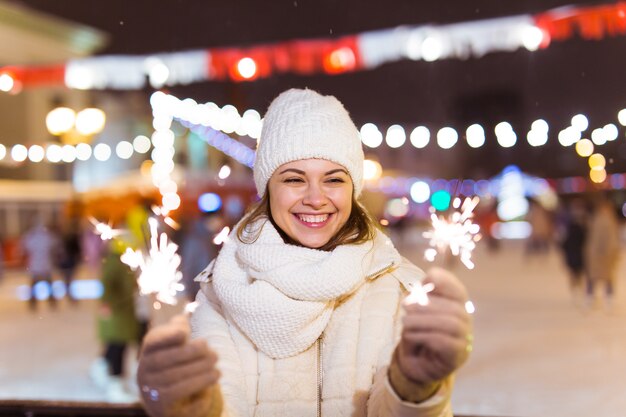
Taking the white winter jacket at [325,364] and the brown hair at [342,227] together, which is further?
the brown hair at [342,227]

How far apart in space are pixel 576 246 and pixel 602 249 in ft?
2.51

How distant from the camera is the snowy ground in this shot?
431 cm

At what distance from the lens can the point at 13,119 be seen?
2039cm

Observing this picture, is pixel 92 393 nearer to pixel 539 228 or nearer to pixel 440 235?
pixel 440 235

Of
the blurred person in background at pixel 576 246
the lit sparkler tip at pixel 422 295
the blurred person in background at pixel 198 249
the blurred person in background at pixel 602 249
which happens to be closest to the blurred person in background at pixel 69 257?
the blurred person in background at pixel 198 249

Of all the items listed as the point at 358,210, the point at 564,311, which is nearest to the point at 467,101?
the point at 564,311

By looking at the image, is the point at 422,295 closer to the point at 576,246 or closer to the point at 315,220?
the point at 315,220

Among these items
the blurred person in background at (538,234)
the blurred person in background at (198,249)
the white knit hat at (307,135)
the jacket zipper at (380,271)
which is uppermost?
the white knit hat at (307,135)

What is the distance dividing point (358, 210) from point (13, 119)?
2122 cm

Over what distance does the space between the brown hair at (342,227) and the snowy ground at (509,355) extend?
286cm

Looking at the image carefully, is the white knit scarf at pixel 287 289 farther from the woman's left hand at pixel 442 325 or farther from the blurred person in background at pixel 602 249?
the blurred person in background at pixel 602 249

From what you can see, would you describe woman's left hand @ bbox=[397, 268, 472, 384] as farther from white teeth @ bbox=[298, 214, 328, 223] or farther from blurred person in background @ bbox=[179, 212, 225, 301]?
blurred person in background @ bbox=[179, 212, 225, 301]

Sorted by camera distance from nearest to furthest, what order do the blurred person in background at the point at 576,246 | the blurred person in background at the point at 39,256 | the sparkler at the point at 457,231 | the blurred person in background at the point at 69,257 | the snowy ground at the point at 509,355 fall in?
the sparkler at the point at 457,231, the snowy ground at the point at 509,355, the blurred person in background at the point at 576,246, the blurred person in background at the point at 39,256, the blurred person in background at the point at 69,257

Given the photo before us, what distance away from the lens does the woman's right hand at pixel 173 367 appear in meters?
1.05
